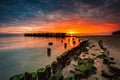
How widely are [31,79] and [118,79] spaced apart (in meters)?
5.39

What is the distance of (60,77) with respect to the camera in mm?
6328

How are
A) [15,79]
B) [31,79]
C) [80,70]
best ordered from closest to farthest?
1. [15,79]
2. [31,79]
3. [80,70]

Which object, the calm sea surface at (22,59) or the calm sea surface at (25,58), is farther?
the calm sea surface at (25,58)

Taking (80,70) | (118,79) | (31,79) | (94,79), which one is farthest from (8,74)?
(118,79)

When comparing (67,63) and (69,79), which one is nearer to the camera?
(69,79)

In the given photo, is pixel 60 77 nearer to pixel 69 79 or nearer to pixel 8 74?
pixel 69 79

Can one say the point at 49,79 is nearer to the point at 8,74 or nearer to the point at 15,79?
the point at 15,79

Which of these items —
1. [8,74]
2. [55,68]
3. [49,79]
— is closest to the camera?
[49,79]

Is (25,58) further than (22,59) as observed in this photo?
Yes

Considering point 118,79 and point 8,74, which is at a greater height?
point 118,79

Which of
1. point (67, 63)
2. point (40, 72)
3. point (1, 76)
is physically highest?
point (40, 72)

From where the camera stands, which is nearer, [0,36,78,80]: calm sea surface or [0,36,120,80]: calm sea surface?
[0,36,78,80]: calm sea surface

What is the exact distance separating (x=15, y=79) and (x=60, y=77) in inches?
99.2

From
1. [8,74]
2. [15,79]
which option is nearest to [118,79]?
[15,79]
